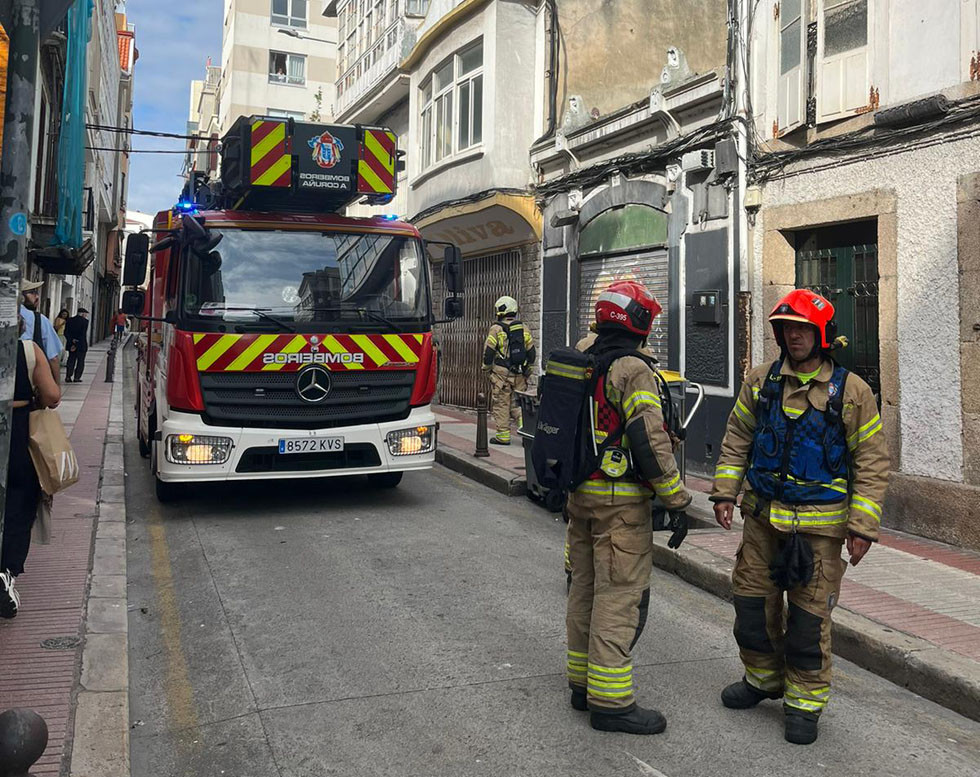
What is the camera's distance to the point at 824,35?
8.15 metres

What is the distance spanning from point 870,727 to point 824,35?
660 centimetres

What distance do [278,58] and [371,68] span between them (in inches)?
920

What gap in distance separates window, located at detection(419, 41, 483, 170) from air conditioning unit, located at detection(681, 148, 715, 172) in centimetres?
533

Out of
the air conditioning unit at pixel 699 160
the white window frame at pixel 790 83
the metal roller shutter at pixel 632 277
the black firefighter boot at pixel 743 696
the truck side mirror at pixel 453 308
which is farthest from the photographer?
the metal roller shutter at pixel 632 277

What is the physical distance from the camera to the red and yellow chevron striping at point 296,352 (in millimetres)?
7113

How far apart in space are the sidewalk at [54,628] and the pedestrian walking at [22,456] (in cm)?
25

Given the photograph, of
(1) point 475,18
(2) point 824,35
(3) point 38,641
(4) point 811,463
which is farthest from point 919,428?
(1) point 475,18

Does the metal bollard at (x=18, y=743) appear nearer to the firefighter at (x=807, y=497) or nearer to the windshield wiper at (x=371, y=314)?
the firefighter at (x=807, y=497)

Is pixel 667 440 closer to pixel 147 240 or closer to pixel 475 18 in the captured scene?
pixel 147 240

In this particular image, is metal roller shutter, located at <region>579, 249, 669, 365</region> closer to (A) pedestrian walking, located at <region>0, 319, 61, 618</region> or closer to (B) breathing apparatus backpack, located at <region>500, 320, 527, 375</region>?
(B) breathing apparatus backpack, located at <region>500, 320, 527, 375</region>

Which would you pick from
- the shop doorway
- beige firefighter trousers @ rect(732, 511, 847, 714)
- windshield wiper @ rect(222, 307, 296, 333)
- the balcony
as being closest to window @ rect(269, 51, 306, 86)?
the balcony

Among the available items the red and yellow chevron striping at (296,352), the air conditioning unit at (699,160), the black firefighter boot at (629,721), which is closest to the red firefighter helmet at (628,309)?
the black firefighter boot at (629,721)

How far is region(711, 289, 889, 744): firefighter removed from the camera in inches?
141

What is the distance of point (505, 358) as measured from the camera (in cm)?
1189
